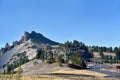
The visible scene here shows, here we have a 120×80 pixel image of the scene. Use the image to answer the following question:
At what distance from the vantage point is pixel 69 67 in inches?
7785

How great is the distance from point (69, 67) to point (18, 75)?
541 ft

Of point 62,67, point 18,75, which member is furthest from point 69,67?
point 18,75

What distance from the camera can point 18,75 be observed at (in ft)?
111

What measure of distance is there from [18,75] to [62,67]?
164739 mm

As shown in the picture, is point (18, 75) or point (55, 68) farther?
point (55, 68)

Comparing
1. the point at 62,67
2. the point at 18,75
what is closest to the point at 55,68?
the point at 62,67

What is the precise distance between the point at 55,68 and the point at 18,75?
540 feet

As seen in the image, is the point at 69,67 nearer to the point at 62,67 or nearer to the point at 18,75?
the point at 62,67

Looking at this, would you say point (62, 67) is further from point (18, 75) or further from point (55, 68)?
point (18, 75)

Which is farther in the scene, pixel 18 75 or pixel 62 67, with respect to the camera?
pixel 62 67

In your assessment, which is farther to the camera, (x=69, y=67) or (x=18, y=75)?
(x=69, y=67)

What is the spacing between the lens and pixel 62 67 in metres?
198

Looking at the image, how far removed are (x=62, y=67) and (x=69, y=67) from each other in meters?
4.23

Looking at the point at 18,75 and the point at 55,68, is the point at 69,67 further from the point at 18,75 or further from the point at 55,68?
the point at 18,75
